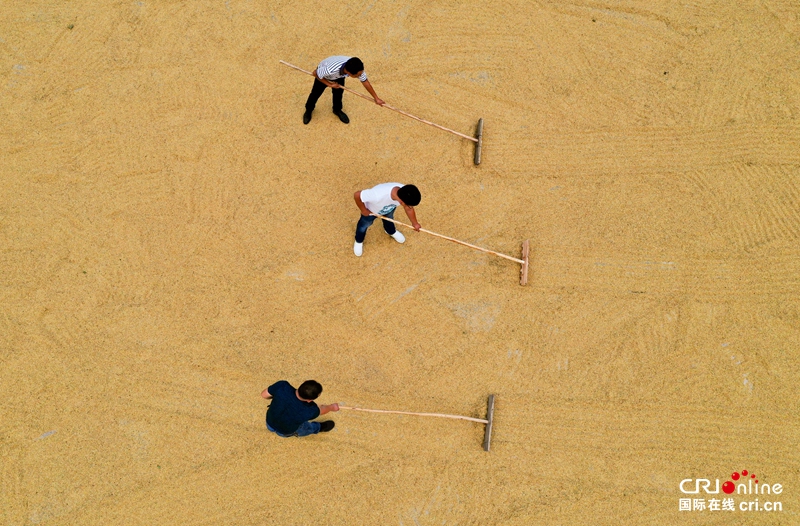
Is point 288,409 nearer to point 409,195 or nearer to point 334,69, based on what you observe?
point 409,195

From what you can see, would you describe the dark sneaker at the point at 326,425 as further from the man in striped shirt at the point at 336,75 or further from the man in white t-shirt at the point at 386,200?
the man in striped shirt at the point at 336,75

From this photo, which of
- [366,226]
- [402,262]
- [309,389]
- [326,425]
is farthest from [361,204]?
[326,425]

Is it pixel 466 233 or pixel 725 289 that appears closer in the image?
pixel 725 289

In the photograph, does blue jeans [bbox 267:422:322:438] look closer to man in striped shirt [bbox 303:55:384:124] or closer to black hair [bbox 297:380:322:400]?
black hair [bbox 297:380:322:400]

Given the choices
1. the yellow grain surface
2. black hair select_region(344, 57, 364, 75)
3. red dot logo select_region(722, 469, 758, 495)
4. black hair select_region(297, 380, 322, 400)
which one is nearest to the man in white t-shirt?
the yellow grain surface

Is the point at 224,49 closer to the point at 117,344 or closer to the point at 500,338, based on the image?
the point at 117,344

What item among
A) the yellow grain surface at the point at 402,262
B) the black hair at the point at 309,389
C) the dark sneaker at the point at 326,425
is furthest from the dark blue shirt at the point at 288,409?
the yellow grain surface at the point at 402,262

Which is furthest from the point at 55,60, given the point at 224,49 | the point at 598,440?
the point at 598,440
